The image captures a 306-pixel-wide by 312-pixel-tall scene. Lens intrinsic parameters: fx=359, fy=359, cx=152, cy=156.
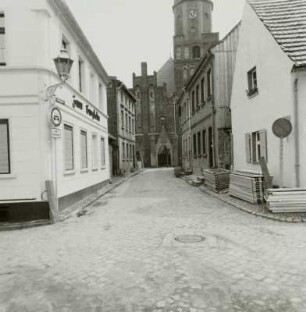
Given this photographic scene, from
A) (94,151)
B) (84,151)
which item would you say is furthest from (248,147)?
(94,151)

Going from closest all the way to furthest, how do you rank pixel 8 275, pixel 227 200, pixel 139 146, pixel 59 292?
1. pixel 59 292
2. pixel 8 275
3. pixel 227 200
4. pixel 139 146

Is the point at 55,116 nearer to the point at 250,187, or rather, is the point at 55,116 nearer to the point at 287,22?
the point at 250,187

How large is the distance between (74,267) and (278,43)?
931cm

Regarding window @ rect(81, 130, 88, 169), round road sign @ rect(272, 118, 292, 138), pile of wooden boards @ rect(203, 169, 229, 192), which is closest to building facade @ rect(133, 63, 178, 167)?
window @ rect(81, 130, 88, 169)

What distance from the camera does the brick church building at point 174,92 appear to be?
5244 cm

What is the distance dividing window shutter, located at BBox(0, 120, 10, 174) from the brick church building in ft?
145

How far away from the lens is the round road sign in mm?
10234

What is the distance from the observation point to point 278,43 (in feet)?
37.0

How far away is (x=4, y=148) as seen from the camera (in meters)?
10.0

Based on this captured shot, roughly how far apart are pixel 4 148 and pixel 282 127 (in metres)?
7.88

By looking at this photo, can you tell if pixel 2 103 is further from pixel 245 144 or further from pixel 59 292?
pixel 245 144

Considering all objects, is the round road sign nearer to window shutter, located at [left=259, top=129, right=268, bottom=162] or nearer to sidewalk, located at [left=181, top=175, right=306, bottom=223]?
sidewalk, located at [left=181, top=175, right=306, bottom=223]

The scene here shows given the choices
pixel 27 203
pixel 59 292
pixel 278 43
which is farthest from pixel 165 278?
pixel 278 43

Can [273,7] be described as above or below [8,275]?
above
